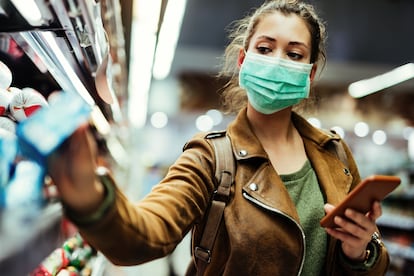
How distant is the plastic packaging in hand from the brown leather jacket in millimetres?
233

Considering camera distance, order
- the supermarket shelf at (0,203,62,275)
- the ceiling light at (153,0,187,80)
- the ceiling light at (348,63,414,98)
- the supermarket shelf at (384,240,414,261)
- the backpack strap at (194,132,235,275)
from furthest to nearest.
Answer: the ceiling light at (348,63,414,98) < the supermarket shelf at (384,240,414,261) < the ceiling light at (153,0,187,80) < the backpack strap at (194,132,235,275) < the supermarket shelf at (0,203,62,275)

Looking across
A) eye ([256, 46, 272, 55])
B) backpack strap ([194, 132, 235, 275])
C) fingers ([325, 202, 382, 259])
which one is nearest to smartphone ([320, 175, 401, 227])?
fingers ([325, 202, 382, 259])

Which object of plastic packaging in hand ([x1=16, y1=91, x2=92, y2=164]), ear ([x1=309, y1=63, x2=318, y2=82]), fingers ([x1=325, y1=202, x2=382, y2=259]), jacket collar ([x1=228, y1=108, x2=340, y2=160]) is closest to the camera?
plastic packaging in hand ([x1=16, y1=91, x2=92, y2=164])

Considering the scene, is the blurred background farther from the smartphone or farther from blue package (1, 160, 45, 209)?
the smartphone

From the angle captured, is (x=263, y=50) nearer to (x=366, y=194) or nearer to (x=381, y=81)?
(x=366, y=194)

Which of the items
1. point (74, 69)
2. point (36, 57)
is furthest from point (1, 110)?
point (74, 69)

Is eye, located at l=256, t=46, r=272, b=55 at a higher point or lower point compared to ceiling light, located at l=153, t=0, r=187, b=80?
Answer: higher

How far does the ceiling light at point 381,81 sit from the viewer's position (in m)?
8.14

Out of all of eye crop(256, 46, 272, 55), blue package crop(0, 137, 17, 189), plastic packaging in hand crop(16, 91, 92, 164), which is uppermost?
plastic packaging in hand crop(16, 91, 92, 164)

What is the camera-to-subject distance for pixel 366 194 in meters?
0.99

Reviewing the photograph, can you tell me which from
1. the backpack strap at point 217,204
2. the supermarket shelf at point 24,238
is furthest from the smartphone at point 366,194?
the supermarket shelf at point 24,238

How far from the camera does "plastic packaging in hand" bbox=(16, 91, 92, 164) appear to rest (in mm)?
633

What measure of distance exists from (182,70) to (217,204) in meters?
9.76

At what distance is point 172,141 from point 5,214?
41.3ft
